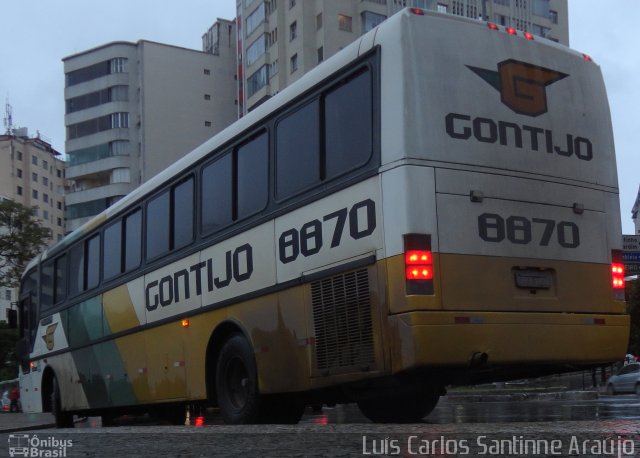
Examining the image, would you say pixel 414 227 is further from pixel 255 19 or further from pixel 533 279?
pixel 255 19

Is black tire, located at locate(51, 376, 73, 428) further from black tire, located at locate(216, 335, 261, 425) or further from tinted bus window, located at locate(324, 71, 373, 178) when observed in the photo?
tinted bus window, located at locate(324, 71, 373, 178)

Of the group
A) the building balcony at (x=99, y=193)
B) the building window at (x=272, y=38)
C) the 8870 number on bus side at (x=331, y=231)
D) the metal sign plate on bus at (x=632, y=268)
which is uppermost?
the building window at (x=272, y=38)

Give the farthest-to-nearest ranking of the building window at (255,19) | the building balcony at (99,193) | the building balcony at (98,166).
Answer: the building balcony at (99,193)
the building balcony at (98,166)
the building window at (255,19)

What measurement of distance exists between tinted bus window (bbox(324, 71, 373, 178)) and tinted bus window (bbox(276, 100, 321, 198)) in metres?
0.19

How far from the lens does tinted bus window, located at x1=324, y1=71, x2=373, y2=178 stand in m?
7.91

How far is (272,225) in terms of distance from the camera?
29.8 feet

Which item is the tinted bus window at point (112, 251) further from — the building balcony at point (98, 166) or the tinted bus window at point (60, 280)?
the building balcony at point (98, 166)

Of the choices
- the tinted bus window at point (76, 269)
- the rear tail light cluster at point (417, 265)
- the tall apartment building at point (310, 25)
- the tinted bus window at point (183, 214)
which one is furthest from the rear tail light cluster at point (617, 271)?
the tall apartment building at point (310, 25)

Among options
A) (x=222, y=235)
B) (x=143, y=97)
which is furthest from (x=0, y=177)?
(x=222, y=235)

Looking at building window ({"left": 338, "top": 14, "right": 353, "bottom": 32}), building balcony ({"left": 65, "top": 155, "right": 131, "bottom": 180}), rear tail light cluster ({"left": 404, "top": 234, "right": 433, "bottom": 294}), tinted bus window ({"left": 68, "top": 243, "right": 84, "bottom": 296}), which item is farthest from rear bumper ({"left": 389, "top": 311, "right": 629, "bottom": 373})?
building balcony ({"left": 65, "top": 155, "right": 131, "bottom": 180})

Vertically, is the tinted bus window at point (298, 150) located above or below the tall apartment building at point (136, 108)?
below

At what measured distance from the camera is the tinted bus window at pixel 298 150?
8.57m

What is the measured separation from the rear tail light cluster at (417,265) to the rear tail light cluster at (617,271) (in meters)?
2.14

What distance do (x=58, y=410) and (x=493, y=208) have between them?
10.9m
